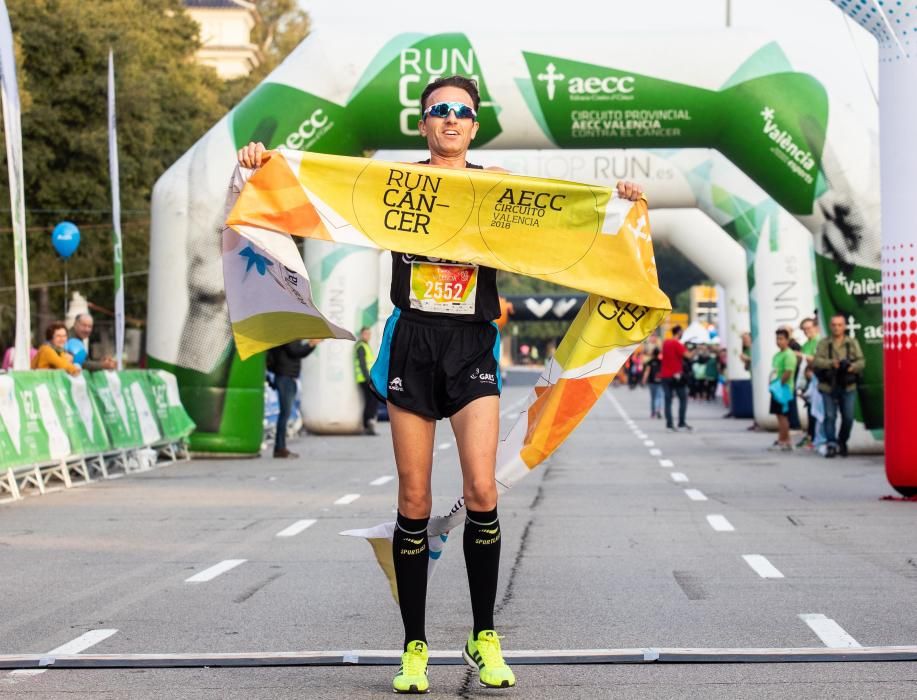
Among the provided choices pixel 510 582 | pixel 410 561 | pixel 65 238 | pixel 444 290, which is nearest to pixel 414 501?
pixel 410 561

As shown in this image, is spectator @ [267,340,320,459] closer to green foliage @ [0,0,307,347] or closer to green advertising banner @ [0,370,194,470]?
green advertising banner @ [0,370,194,470]

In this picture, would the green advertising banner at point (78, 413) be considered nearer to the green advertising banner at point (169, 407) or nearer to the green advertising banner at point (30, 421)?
the green advertising banner at point (30, 421)

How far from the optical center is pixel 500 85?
736 inches

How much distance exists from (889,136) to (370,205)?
799 centimetres

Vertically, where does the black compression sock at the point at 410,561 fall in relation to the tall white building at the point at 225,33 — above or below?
below

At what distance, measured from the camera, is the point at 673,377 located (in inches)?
1176

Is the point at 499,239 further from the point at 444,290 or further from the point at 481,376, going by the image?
the point at 481,376

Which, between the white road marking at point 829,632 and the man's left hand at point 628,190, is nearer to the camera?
the man's left hand at point 628,190

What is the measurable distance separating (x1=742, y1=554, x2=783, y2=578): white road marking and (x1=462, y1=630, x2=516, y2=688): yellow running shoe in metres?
3.51

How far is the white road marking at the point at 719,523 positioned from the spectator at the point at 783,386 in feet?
33.6

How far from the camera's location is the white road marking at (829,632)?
6.24 m

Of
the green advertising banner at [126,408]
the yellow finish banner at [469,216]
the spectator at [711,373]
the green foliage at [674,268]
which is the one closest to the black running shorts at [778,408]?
the green advertising banner at [126,408]

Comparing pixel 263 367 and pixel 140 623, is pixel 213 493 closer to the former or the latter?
pixel 263 367

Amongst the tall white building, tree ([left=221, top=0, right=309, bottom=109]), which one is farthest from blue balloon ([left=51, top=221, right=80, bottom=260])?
the tall white building
